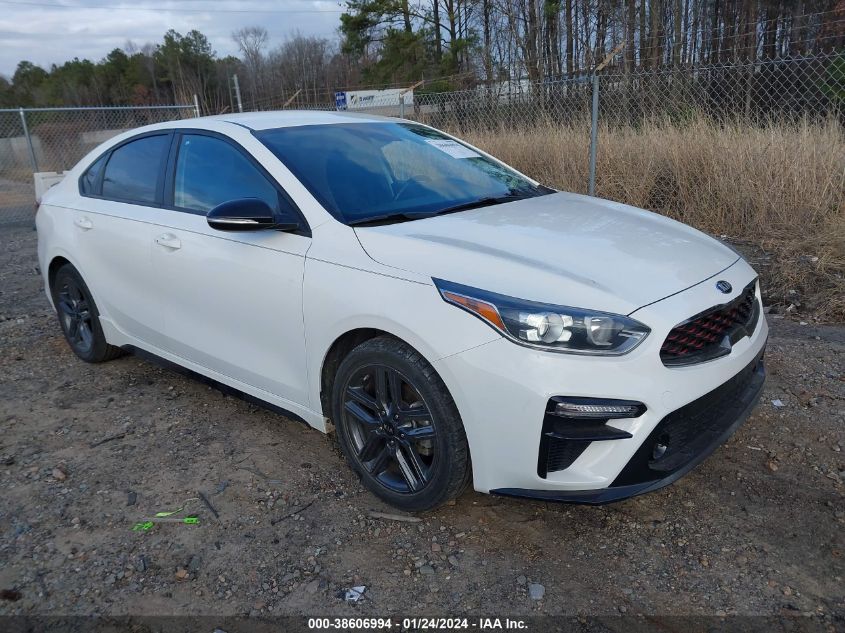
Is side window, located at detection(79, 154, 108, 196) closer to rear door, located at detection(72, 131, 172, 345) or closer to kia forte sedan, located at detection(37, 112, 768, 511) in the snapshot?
rear door, located at detection(72, 131, 172, 345)

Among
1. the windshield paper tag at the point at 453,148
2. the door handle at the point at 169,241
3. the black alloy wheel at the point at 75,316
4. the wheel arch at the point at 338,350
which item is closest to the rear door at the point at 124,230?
the door handle at the point at 169,241

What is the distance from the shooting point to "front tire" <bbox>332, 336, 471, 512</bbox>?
2.51 meters

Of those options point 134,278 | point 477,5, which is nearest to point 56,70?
point 477,5

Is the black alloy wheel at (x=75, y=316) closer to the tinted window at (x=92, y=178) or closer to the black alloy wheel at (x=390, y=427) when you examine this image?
the tinted window at (x=92, y=178)

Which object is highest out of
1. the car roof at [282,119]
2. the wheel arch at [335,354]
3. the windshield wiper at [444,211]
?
the car roof at [282,119]

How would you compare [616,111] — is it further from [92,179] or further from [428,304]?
[428,304]

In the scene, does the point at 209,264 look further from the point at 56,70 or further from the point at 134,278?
the point at 56,70

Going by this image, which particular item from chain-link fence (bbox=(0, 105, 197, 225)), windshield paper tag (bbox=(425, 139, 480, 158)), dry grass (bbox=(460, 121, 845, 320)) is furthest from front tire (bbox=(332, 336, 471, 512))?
chain-link fence (bbox=(0, 105, 197, 225))

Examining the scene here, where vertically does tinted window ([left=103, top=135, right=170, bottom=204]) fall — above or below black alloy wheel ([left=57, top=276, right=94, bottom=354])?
above

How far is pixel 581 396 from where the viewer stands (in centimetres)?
223

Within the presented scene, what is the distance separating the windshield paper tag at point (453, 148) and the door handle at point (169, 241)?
5.02ft

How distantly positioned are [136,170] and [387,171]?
1684 mm

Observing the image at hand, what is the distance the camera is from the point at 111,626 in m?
2.29

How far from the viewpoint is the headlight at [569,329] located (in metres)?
2.27
